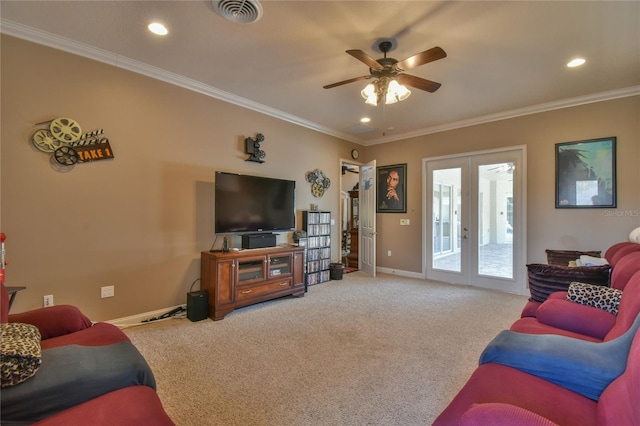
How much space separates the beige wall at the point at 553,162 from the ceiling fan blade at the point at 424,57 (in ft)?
9.70

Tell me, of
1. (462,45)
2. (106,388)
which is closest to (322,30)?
(462,45)

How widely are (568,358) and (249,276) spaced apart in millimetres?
3134

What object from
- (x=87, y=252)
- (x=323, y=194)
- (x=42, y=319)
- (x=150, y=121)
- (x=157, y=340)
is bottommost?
(x=157, y=340)

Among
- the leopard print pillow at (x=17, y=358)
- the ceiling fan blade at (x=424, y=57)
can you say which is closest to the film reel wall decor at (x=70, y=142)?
the leopard print pillow at (x=17, y=358)

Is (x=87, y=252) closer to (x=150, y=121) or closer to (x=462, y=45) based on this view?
(x=150, y=121)

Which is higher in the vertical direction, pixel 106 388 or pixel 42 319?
pixel 42 319

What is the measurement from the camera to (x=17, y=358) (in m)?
1.08

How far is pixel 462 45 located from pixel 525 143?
97.4 inches

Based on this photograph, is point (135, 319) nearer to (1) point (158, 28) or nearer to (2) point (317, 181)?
(1) point (158, 28)

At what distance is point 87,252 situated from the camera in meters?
2.87

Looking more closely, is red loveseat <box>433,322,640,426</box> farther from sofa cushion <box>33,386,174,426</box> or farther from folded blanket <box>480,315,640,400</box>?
sofa cushion <box>33,386,174,426</box>

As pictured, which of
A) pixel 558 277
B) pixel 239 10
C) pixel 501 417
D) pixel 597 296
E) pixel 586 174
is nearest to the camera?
pixel 501 417

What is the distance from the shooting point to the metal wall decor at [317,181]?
5098 millimetres

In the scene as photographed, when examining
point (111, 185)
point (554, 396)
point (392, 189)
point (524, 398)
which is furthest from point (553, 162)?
point (111, 185)
